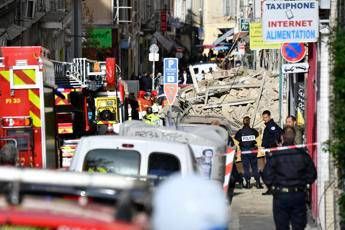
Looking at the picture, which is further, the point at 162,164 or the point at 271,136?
the point at 271,136

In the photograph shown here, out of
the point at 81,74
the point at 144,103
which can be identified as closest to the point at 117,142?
the point at 81,74

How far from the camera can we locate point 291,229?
12.8m

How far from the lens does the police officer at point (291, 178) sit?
11.7 m

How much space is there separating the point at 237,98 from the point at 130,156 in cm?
2075

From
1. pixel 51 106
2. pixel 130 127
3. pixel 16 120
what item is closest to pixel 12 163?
pixel 130 127

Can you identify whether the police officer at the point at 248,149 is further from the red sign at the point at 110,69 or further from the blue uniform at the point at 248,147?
the red sign at the point at 110,69

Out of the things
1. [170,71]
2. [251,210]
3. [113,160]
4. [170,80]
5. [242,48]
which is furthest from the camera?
[242,48]

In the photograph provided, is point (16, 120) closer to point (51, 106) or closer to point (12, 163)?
point (51, 106)

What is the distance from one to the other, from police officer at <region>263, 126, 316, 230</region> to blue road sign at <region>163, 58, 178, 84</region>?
16881 mm

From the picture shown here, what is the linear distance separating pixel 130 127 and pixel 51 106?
295cm

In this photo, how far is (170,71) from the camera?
29.4 metres

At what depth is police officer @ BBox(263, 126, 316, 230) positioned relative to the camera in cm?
1173

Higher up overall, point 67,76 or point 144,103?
point 67,76

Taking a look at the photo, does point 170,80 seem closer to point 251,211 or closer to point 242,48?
point 251,211
